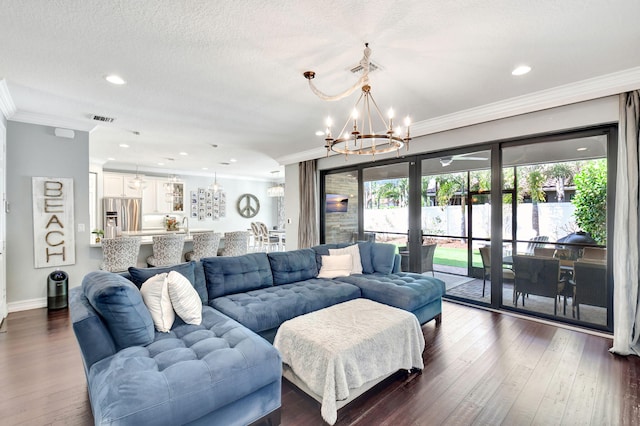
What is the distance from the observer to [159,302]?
226cm

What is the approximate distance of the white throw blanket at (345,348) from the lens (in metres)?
1.98

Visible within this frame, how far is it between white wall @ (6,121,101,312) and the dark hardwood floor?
1029mm

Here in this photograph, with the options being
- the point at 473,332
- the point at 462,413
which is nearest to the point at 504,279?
the point at 473,332

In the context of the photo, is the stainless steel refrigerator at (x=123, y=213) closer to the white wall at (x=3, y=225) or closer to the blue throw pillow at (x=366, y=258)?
the white wall at (x=3, y=225)

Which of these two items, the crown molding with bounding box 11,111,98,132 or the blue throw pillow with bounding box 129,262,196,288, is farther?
the crown molding with bounding box 11,111,98,132

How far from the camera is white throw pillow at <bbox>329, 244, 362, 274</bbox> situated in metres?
4.22

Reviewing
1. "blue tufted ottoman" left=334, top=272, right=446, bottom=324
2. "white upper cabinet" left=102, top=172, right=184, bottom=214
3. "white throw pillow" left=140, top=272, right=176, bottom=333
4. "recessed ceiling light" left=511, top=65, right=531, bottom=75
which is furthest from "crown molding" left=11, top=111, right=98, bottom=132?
"recessed ceiling light" left=511, top=65, right=531, bottom=75

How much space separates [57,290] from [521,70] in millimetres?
6262

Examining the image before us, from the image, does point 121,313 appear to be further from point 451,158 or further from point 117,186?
point 117,186

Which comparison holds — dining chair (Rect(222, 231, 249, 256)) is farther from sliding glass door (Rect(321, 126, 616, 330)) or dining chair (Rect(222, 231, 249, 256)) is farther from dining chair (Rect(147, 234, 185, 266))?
sliding glass door (Rect(321, 126, 616, 330))

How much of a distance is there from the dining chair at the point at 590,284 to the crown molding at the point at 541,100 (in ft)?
6.13

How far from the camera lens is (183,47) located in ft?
7.93

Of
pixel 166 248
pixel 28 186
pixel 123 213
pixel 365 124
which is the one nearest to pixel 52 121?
pixel 28 186

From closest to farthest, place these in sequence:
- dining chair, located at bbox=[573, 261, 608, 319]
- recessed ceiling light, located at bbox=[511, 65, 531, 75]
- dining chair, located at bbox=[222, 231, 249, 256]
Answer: recessed ceiling light, located at bbox=[511, 65, 531, 75] < dining chair, located at bbox=[573, 261, 608, 319] < dining chair, located at bbox=[222, 231, 249, 256]
